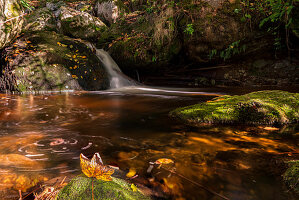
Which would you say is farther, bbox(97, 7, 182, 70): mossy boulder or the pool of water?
bbox(97, 7, 182, 70): mossy boulder

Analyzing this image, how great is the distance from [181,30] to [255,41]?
121 inches

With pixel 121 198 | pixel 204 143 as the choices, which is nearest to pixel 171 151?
pixel 204 143

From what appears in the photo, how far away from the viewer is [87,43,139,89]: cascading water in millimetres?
8659

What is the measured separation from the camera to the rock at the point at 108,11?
13.0m

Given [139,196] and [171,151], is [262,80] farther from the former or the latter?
[139,196]

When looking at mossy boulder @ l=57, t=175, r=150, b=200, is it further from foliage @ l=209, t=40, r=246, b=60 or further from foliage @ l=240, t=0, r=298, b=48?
foliage @ l=209, t=40, r=246, b=60

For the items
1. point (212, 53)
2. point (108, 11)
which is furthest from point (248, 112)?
point (108, 11)

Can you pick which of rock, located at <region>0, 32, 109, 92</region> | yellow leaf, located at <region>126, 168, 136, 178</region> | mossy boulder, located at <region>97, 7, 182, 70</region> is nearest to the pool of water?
yellow leaf, located at <region>126, 168, 136, 178</region>

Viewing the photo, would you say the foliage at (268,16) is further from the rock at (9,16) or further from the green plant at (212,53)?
the rock at (9,16)

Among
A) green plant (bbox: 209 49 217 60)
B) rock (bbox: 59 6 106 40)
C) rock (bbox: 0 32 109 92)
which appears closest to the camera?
rock (bbox: 0 32 109 92)

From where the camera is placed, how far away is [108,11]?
43.4 ft

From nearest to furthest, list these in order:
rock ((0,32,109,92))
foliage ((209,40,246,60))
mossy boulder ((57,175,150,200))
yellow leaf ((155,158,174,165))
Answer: mossy boulder ((57,175,150,200))
yellow leaf ((155,158,174,165))
rock ((0,32,109,92))
foliage ((209,40,246,60))

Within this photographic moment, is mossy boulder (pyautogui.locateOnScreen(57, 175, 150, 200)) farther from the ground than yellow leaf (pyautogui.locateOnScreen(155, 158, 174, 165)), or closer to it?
farther from the ground

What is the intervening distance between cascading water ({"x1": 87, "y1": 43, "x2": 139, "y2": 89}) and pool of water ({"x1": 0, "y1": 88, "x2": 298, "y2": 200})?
5665mm
